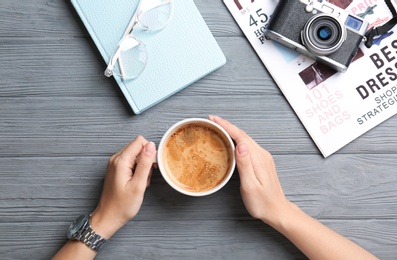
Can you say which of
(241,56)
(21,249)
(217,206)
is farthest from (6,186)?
(241,56)

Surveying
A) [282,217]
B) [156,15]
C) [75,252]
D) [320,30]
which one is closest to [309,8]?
[320,30]

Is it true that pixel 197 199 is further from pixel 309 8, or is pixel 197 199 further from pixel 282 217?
pixel 309 8

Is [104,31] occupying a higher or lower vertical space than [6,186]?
higher

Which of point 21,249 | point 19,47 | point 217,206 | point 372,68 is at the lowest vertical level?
point 21,249

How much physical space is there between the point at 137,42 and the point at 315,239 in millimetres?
472

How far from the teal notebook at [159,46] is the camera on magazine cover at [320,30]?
14 cm

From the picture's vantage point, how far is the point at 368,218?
0.85 m

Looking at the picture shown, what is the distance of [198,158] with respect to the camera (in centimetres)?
75

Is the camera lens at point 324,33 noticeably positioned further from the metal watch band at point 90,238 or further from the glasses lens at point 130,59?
the metal watch band at point 90,238

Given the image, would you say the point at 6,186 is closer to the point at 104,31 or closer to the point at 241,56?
the point at 104,31

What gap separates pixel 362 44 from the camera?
2.73 feet

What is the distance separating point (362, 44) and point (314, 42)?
0.33 feet

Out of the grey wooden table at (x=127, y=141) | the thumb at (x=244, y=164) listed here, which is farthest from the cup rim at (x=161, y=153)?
the grey wooden table at (x=127, y=141)

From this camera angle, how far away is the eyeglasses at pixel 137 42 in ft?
2.66
